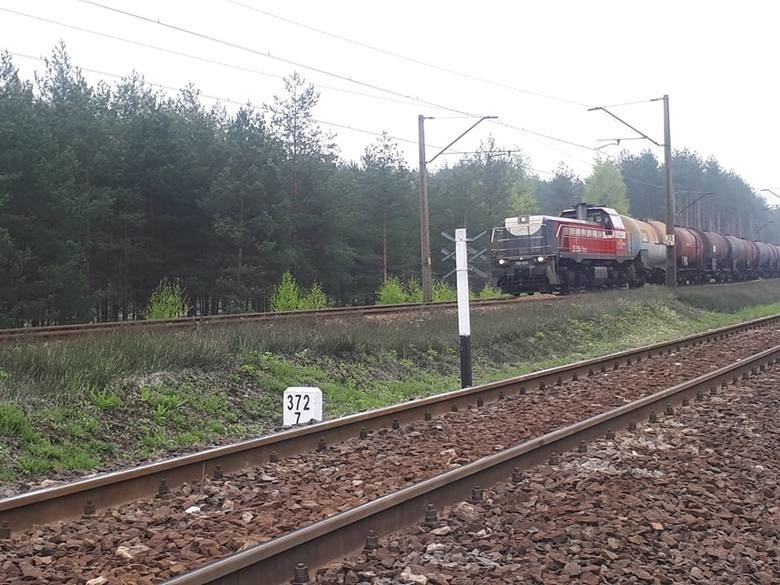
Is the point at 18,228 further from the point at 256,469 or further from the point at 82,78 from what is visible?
the point at 256,469

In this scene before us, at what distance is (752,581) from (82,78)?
39.0 metres

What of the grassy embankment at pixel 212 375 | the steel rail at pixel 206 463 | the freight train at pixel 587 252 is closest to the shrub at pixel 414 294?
the freight train at pixel 587 252

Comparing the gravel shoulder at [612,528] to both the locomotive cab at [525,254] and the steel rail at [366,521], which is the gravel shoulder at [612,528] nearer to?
the steel rail at [366,521]

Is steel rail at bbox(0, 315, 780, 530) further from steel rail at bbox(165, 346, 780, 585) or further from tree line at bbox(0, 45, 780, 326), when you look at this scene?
tree line at bbox(0, 45, 780, 326)

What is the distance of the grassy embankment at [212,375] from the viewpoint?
7824 mm

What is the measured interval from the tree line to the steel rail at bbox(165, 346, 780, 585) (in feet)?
66.9

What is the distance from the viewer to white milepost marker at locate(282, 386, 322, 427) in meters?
9.28

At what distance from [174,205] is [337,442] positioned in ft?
93.7

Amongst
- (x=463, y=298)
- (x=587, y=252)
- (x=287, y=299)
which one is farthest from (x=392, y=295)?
(x=463, y=298)

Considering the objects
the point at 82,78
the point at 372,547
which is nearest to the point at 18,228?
the point at 82,78

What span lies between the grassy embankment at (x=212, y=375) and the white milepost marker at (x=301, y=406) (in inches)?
16.6

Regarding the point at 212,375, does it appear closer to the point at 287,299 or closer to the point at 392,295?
the point at 287,299

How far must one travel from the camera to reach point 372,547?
4832mm

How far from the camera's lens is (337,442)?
805 centimetres
